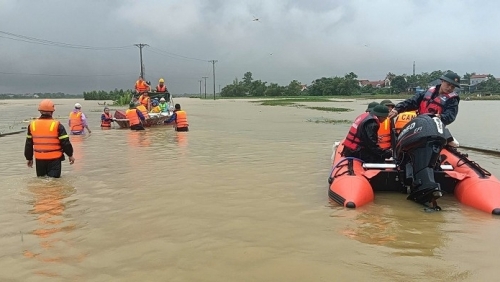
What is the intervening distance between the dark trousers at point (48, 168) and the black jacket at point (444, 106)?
5.62m

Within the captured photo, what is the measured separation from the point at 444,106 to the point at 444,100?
0.09 m

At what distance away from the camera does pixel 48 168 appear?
7000mm

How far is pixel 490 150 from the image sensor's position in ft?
36.4

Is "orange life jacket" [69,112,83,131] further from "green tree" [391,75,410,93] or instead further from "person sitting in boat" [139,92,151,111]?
"green tree" [391,75,410,93]

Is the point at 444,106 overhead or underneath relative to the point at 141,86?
underneath

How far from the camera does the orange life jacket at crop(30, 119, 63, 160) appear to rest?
6.74m

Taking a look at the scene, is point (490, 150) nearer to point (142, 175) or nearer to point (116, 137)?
point (142, 175)

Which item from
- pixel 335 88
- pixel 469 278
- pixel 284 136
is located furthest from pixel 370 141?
pixel 335 88

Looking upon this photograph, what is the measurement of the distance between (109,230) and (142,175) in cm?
314

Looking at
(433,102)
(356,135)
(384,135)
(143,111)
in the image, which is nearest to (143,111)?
(143,111)

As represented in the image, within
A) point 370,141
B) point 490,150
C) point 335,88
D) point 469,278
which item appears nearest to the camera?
point 469,278

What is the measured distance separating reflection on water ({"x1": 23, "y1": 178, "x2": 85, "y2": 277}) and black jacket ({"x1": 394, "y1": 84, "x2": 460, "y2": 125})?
17.0 feet

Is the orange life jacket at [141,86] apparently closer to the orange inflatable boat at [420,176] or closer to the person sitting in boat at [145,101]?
the person sitting in boat at [145,101]

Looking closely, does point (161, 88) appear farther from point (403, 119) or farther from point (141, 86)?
point (403, 119)
